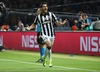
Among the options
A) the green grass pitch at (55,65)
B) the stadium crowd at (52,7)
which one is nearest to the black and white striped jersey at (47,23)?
the green grass pitch at (55,65)

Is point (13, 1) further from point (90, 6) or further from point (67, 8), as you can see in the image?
point (90, 6)

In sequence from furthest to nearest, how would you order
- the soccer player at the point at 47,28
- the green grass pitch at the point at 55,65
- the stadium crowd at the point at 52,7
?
the stadium crowd at the point at 52,7 < the soccer player at the point at 47,28 < the green grass pitch at the point at 55,65

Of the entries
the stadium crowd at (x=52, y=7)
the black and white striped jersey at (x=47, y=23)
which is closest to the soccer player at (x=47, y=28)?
the black and white striped jersey at (x=47, y=23)

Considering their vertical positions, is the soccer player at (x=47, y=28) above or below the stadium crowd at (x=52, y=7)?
above

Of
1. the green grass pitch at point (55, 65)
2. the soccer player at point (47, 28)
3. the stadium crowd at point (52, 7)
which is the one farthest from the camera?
the stadium crowd at point (52, 7)

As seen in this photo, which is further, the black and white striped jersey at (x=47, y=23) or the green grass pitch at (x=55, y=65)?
the black and white striped jersey at (x=47, y=23)

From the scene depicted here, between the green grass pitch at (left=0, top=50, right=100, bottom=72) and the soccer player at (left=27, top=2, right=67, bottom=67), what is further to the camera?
the soccer player at (left=27, top=2, right=67, bottom=67)

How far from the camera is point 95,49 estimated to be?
1878cm

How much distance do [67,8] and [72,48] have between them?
28.4 feet

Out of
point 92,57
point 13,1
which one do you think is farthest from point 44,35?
point 13,1

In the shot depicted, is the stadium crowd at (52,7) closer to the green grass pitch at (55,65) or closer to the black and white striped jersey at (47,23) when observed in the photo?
the green grass pitch at (55,65)

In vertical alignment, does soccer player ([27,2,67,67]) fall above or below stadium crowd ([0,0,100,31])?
above

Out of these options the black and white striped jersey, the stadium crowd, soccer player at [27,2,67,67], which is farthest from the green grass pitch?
the stadium crowd

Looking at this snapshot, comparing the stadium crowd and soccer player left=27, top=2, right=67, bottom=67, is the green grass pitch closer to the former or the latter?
soccer player left=27, top=2, right=67, bottom=67
